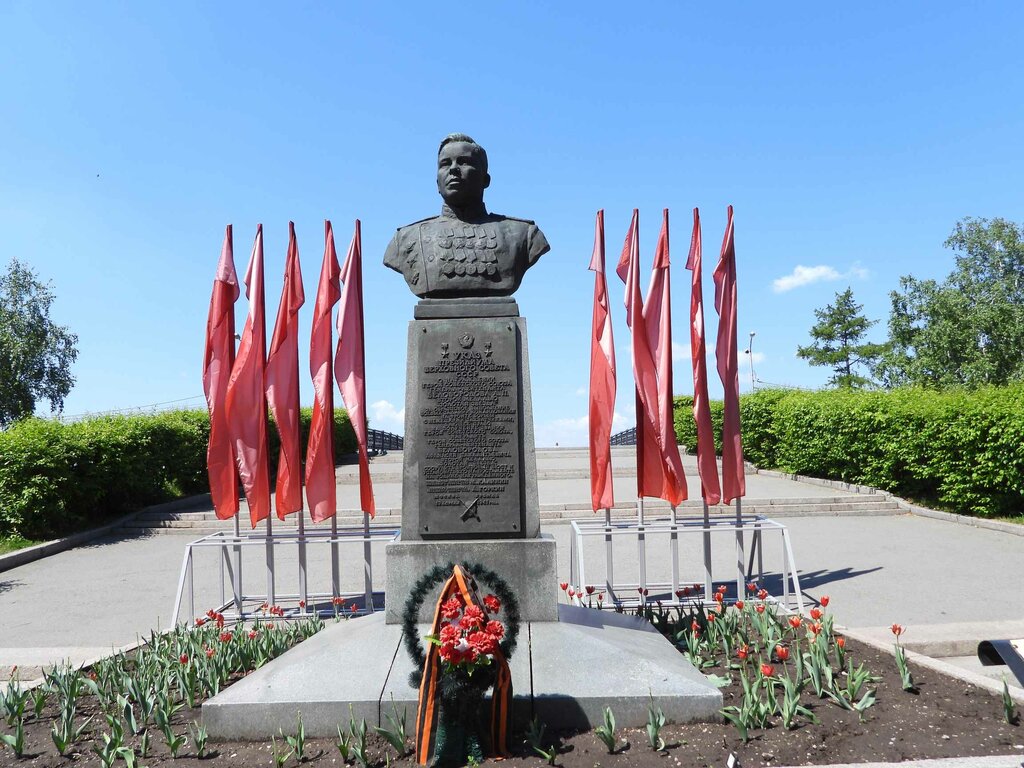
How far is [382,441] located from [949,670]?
33836mm

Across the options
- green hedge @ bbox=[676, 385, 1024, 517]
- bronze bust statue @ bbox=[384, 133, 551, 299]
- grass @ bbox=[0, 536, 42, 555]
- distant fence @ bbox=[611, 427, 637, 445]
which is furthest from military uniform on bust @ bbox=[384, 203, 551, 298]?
distant fence @ bbox=[611, 427, 637, 445]

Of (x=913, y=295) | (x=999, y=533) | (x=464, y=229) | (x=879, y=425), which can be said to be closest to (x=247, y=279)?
(x=464, y=229)

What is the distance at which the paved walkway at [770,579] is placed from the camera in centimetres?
696

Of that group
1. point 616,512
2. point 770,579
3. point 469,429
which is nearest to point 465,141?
point 469,429

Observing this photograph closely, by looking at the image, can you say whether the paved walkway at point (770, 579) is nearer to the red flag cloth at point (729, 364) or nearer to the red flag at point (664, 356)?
the red flag cloth at point (729, 364)

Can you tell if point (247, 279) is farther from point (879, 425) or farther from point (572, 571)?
point (879, 425)

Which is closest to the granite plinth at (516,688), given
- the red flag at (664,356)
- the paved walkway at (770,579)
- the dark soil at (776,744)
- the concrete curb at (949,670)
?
the dark soil at (776,744)

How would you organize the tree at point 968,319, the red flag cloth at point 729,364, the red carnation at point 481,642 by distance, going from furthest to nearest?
the tree at point 968,319, the red flag cloth at point 729,364, the red carnation at point 481,642

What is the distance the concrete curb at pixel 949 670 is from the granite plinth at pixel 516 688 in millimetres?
1576

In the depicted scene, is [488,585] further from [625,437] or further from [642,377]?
[625,437]

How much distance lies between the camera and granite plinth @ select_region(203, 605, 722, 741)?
400 cm

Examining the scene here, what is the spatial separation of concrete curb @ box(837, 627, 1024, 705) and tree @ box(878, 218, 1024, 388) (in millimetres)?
30807

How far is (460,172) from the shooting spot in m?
5.56

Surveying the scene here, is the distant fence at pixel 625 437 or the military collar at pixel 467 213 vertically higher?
the military collar at pixel 467 213
